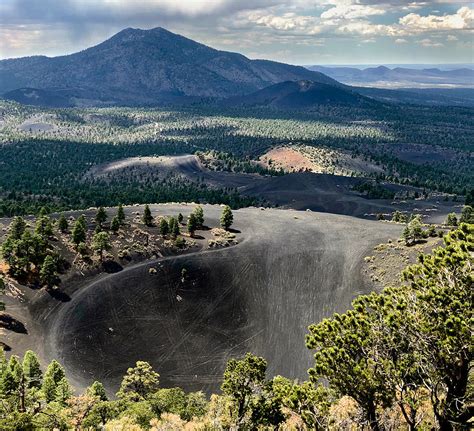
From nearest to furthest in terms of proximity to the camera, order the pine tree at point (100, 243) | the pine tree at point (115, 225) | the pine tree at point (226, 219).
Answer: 1. the pine tree at point (100, 243)
2. the pine tree at point (115, 225)
3. the pine tree at point (226, 219)

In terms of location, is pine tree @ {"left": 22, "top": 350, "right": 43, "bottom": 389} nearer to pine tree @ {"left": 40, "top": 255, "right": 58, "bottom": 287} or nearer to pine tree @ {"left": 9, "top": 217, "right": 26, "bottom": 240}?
pine tree @ {"left": 40, "top": 255, "right": 58, "bottom": 287}

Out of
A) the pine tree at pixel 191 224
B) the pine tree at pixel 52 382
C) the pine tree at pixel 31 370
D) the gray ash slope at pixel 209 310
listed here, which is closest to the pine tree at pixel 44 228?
the gray ash slope at pixel 209 310

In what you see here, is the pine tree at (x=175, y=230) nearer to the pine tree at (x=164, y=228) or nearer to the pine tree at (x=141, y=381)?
the pine tree at (x=164, y=228)

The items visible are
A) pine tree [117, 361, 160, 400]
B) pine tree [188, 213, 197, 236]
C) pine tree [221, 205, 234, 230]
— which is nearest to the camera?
Answer: pine tree [117, 361, 160, 400]

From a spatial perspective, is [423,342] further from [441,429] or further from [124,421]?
[124,421]

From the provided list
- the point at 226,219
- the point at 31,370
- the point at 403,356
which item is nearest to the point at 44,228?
the point at 226,219

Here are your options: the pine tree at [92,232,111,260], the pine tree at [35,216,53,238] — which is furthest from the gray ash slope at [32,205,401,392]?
the pine tree at [35,216,53,238]

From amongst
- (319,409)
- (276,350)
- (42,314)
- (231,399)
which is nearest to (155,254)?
(42,314)
